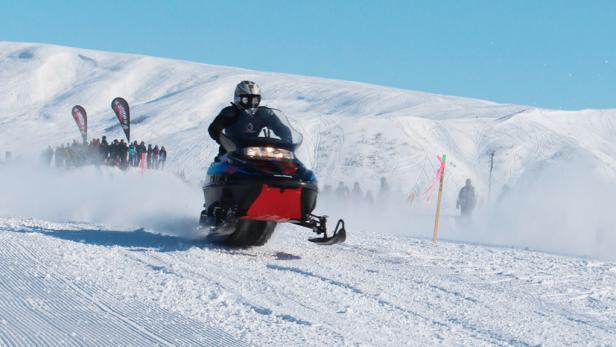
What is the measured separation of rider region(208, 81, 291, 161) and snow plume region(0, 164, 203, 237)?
202 cm

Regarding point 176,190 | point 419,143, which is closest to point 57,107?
point 419,143


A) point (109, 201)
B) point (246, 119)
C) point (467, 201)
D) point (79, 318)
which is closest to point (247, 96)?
point (246, 119)

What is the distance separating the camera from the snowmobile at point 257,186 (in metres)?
8.64

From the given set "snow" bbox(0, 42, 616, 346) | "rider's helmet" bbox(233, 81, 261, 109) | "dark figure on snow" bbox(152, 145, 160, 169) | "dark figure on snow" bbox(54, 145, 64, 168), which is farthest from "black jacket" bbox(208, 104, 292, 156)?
"dark figure on snow" bbox(152, 145, 160, 169)

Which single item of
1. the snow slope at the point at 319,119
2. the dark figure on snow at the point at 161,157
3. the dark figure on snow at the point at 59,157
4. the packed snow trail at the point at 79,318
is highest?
the snow slope at the point at 319,119

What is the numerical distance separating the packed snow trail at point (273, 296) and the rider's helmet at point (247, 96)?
1.82 m

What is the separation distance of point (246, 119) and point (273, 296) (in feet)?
11.5

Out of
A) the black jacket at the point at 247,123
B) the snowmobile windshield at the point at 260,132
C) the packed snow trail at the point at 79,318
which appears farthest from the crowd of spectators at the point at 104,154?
the packed snow trail at the point at 79,318

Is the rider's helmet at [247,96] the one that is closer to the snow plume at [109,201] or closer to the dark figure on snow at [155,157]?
the snow plume at [109,201]

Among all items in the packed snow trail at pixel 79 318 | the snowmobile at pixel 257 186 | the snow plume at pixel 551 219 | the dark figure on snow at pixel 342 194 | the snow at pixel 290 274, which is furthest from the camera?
the dark figure on snow at pixel 342 194

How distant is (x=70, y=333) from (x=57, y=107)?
387 feet

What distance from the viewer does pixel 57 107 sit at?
4596 inches

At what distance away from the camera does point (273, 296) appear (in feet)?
21.0

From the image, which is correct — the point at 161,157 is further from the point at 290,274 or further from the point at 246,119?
the point at 290,274
